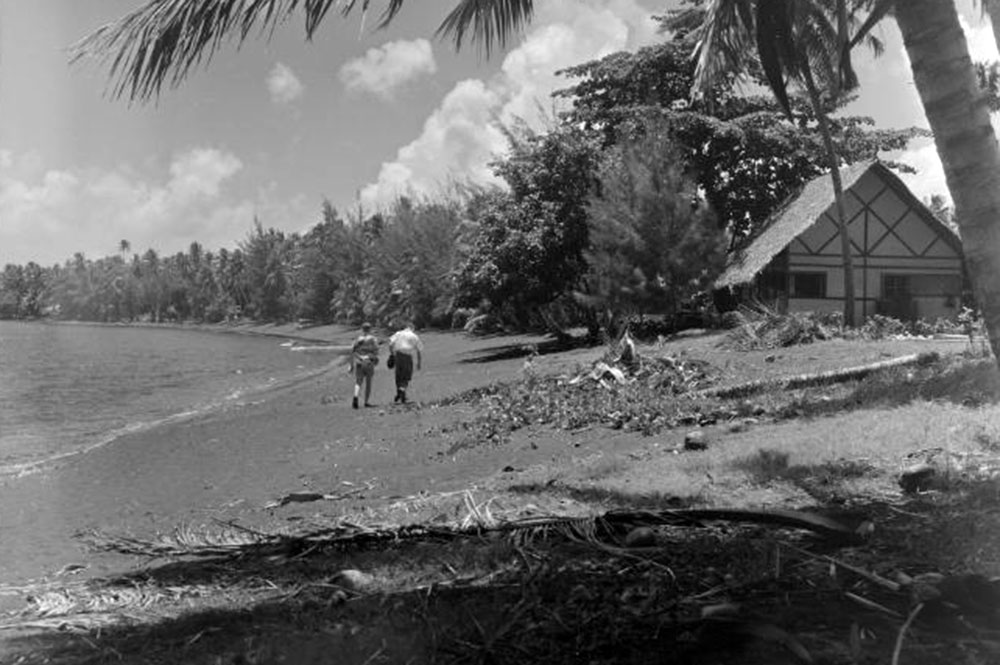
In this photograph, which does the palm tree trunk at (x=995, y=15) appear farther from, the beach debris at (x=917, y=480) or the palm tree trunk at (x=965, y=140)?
the beach debris at (x=917, y=480)

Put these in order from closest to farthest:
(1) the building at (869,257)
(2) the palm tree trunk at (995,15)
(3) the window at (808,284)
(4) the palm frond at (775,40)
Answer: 1. (2) the palm tree trunk at (995,15)
2. (4) the palm frond at (775,40)
3. (1) the building at (869,257)
4. (3) the window at (808,284)

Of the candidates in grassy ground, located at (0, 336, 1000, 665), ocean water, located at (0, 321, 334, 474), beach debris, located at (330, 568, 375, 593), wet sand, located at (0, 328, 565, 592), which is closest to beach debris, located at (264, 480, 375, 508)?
wet sand, located at (0, 328, 565, 592)

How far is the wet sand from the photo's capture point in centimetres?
881

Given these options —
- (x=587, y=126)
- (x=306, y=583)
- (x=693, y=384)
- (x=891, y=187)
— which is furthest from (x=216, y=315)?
(x=306, y=583)

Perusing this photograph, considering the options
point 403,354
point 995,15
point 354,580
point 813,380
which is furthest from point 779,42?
point 403,354

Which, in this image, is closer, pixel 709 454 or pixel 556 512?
pixel 556 512

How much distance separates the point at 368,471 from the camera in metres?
11.0

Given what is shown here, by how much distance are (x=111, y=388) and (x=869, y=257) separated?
81.2ft

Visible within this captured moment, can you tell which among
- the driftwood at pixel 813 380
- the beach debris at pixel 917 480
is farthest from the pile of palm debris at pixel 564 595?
the driftwood at pixel 813 380

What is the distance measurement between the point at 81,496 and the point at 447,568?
8.03 meters

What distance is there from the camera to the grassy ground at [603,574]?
12.5 ft

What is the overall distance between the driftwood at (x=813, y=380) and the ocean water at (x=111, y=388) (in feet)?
33.7

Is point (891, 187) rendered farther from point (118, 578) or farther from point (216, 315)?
point (216, 315)

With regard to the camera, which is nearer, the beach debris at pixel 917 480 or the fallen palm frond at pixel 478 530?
the fallen palm frond at pixel 478 530
